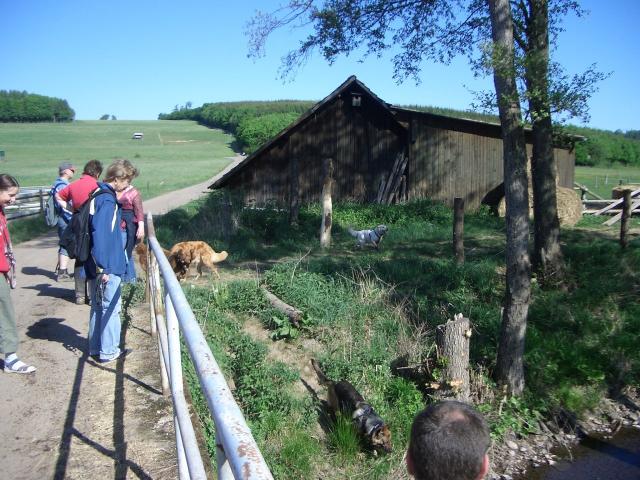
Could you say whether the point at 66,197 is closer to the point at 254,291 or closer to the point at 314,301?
the point at 254,291

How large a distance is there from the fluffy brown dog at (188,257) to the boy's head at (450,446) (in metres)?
7.93

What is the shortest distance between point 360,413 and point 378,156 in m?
14.9

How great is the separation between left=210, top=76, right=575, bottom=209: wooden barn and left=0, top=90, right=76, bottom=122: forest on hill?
237 ft

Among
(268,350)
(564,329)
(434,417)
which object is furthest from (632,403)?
(434,417)

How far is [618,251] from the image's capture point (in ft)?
41.3

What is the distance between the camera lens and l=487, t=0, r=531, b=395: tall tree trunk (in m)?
7.61

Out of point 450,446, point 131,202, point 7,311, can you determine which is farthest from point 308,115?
point 450,446

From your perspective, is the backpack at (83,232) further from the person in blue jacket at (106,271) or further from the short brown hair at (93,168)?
the short brown hair at (93,168)

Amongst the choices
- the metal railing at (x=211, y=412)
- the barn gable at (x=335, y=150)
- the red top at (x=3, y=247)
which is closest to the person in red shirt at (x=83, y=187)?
the red top at (x=3, y=247)

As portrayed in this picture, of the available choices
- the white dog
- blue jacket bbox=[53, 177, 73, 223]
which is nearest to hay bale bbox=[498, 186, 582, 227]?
the white dog

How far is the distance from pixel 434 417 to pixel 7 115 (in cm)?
8972

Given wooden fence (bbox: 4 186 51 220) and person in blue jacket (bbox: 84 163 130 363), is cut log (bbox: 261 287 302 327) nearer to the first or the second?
person in blue jacket (bbox: 84 163 130 363)

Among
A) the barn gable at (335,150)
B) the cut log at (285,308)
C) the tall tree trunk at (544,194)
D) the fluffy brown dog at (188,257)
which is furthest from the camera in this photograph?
the barn gable at (335,150)

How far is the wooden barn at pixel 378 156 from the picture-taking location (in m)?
19.9
